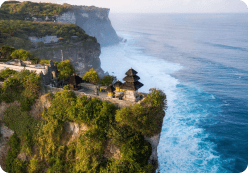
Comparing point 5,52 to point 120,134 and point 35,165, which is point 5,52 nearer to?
point 35,165

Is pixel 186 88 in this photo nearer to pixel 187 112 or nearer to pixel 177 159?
pixel 187 112

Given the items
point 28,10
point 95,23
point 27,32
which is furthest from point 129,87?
point 95,23

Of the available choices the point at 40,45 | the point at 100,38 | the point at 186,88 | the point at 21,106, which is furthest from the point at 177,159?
the point at 100,38

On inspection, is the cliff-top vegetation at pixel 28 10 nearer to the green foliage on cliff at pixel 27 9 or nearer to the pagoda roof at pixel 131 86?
the green foliage on cliff at pixel 27 9

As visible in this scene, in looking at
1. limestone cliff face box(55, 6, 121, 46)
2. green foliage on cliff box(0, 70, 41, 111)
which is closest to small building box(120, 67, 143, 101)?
green foliage on cliff box(0, 70, 41, 111)

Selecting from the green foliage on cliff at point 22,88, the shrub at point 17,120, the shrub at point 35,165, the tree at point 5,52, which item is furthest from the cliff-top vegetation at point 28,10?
the shrub at point 35,165

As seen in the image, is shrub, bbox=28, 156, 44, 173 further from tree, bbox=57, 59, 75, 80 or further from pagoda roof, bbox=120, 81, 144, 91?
pagoda roof, bbox=120, 81, 144, 91

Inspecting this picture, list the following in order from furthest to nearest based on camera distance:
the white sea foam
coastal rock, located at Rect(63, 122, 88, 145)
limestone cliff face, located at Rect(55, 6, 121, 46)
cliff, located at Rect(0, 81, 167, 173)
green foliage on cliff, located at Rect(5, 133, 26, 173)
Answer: limestone cliff face, located at Rect(55, 6, 121, 46)
the white sea foam
green foliage on cliff, located at Rect(5, 133, 26, 173)
coastal rock, located at Rect(63, 122, 88, 145)
cliff, located at Rect(0, 81, 167, 173)
